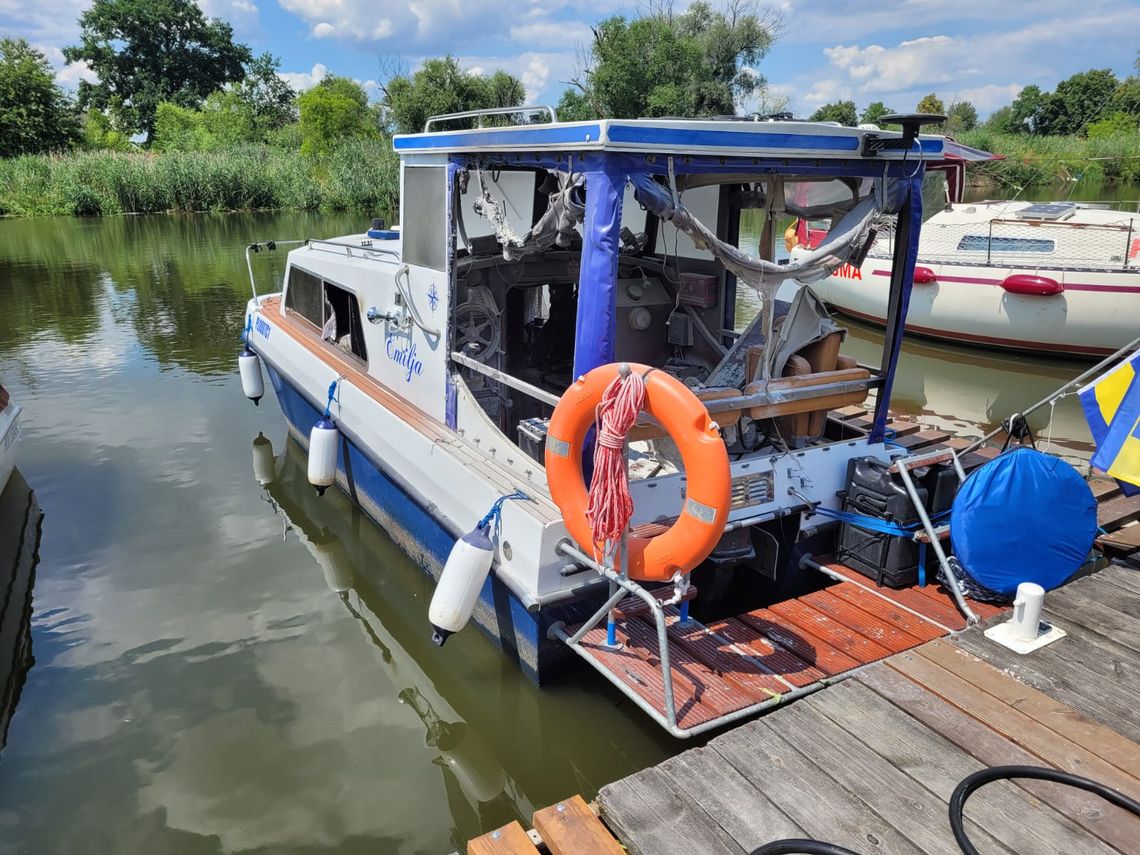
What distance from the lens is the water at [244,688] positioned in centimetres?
354

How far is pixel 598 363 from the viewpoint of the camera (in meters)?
3.52

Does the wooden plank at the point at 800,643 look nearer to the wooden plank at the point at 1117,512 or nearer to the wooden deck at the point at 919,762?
the wooden deck at the point at 919,762

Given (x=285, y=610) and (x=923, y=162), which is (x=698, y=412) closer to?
(x=923, y=162)

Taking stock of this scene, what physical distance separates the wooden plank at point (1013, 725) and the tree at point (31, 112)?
41178 mm

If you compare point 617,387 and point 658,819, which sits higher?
point 617,387

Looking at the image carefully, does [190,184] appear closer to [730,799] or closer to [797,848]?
[730,799]

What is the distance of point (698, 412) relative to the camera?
313cm

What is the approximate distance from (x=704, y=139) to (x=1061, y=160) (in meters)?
33.7

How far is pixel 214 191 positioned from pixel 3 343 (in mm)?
17357

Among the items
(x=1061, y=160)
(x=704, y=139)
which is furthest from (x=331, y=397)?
(x=1061, y=160)

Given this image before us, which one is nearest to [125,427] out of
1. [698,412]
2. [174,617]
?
[174,617]

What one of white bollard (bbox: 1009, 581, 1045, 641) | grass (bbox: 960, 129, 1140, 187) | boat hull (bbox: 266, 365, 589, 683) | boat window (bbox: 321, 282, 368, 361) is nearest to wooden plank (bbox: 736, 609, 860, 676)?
white bollard (bbox: 1009, 581, 1045, 641)

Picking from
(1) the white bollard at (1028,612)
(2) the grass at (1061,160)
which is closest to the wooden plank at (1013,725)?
(1) the white bollard at (1028,612)

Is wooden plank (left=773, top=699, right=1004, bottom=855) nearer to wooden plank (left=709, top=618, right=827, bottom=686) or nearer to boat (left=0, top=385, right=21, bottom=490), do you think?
wooden plank (left=709, top=618, right=827, bottom=686)
